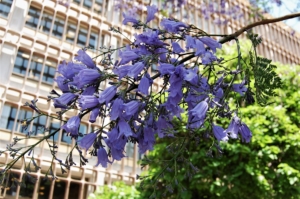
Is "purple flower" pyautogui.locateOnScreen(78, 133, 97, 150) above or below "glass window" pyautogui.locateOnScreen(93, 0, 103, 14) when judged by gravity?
below

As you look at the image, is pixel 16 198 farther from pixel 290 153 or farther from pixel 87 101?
pixel 87 101

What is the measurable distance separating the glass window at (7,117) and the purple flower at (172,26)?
5.82m

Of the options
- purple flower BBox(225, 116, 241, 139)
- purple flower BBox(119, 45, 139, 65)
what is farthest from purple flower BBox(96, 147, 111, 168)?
purple flower BBox(225, 116, 241, 139)

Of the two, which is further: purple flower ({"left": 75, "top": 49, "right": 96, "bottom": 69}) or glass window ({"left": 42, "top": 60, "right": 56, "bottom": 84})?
glass window ({"left": 42, "top": 60, "right": 56, "bottom": 84})

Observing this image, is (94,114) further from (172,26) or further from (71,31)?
(71,31)

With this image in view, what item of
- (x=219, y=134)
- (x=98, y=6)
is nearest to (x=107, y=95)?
(x=219, y=134)

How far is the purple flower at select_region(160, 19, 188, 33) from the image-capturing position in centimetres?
98

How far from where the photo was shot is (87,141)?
37.2 inches

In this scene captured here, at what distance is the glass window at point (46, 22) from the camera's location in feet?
23.9

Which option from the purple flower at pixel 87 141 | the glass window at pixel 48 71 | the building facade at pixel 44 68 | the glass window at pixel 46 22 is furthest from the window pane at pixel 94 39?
the purple flower at pixel 87 141

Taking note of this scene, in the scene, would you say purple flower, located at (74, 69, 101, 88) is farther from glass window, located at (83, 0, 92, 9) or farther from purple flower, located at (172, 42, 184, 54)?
glass window, located at (83, 0, 92, 9)

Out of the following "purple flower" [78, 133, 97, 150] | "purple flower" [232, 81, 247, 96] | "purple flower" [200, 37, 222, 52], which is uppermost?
"purple flower" [200, 37, 222, 52]

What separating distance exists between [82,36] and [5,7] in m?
2.38

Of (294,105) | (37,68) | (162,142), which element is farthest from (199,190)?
(37,68)
